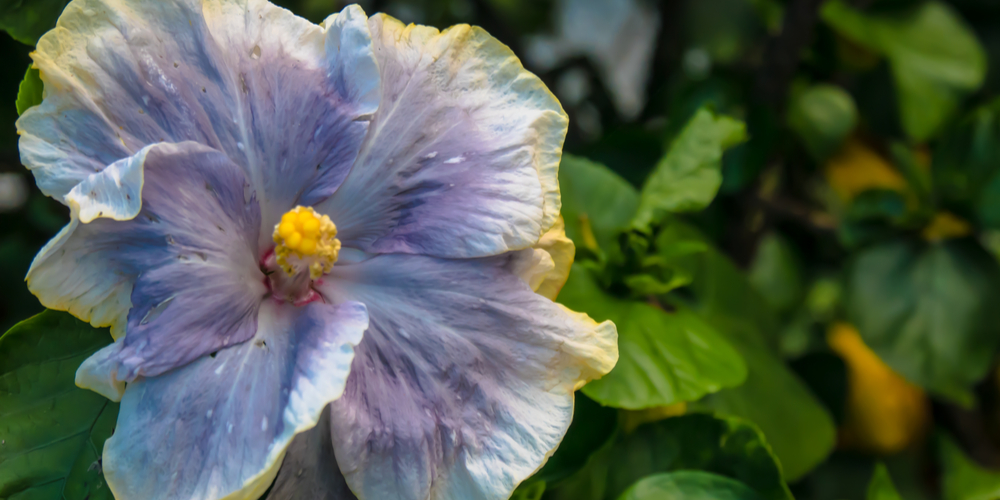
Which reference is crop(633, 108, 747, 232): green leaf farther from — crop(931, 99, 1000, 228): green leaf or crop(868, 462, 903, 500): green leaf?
crop(931, 99, 1000, 228): green leaf

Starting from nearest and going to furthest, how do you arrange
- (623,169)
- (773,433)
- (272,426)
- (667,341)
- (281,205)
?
(272,426) < (281,205) < (667,341) < (773,433) < (623,169)

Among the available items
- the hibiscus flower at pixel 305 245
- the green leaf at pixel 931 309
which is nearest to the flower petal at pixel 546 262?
the hibiscus flower at pixel 305 245

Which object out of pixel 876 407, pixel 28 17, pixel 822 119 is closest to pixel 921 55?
pixel 822 119

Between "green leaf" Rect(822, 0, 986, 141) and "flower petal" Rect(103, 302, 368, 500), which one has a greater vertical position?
"green leaf" Rect(822, 0, 986, 141)

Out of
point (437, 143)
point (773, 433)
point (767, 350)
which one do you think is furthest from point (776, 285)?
point (437, 143)

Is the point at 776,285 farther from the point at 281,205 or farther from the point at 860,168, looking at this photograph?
the point at 281,205

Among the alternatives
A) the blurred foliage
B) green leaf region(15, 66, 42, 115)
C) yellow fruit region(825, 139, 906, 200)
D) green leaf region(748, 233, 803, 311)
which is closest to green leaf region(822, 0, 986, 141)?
the blurred foliage

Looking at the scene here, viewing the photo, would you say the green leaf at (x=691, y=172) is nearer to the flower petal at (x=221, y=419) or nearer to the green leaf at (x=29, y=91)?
the flower petal at (x=221, y=419)
